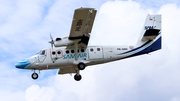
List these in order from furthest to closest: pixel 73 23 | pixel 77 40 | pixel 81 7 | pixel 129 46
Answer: pixel 129 46
pixel 77 40
pixel 73 23
pixel 81 7

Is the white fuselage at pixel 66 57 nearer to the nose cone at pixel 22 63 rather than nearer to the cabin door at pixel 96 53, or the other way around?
the cabin door at pixel 96 53

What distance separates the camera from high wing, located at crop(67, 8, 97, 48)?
21.1m

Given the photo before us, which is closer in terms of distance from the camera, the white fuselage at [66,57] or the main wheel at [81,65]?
the main wheel at [81,65]

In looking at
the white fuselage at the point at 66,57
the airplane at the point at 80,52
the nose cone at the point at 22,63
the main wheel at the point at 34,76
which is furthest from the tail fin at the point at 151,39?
the nose cone at the point at 22,63

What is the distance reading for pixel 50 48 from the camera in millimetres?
25125

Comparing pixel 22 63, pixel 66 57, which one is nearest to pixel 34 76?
pixel 22 63

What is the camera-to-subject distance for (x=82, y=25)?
74.0 ft

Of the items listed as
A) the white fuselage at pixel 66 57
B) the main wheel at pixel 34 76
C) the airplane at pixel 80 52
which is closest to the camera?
the airplane at pixel 80 52

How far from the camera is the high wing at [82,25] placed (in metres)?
21.1

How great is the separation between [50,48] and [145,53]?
802cm

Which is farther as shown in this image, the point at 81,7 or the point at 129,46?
the point at 129,46

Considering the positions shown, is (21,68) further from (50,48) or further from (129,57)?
(129,57)

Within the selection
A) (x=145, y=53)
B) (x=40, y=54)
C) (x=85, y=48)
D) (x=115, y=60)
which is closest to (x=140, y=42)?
(x=145, y=53)

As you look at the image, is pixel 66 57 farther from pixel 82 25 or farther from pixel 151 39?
pixel 151 39
